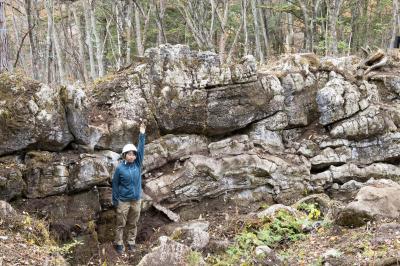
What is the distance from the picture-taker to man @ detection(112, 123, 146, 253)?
29.3 feet


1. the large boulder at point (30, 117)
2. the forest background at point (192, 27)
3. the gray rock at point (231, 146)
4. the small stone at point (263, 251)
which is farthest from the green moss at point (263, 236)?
the forest background at point (192, 27)

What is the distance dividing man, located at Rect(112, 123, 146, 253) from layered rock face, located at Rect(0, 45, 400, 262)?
919 mm

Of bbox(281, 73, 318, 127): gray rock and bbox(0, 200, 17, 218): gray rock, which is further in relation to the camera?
bbox(281, 73, 318, 127): gray rock

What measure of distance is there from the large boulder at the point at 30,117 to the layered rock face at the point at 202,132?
2 centimetres

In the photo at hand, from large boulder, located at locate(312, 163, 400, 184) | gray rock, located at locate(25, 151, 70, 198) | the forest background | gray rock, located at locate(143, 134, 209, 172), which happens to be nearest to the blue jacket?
gray rock, located at locate(25, 151, 70, 198)

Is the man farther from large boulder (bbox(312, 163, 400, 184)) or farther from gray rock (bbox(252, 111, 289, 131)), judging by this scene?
large boulder (bbox(312, 163, 400, 184))

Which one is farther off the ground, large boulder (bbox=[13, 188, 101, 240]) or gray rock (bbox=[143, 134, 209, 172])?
gray rock (bbox=[143, 134, 209, 172])

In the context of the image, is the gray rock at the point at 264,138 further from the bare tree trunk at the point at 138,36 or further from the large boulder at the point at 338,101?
the bare tree trunk at the point at 138,36

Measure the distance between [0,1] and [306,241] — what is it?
761 centimetres

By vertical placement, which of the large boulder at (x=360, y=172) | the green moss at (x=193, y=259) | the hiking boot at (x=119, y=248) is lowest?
the hiking boot at (x=119, y=248)

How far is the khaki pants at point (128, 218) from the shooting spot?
917cm

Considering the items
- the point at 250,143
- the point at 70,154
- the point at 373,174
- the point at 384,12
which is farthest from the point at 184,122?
the point at 384,12

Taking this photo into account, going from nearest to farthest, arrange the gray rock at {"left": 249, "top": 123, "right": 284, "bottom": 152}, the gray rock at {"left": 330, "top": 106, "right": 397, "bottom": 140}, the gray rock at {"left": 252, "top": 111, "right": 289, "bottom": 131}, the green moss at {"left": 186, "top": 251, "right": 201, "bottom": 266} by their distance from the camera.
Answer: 1. the green moss at {"left": 186, "top": 251, "right": 201, "bottom": 266}
2. the gray rock at {"left": 249, "top": 123, "right": 284, "bottom": 152}
3. the gray rock at {"left": 252, "top": 111, "right": 289, "bottom": 131}
4. the gray rock at {"left": 330, "top": 106, "right": 397, "bottom": 140}

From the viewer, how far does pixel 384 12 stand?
3359 cm
